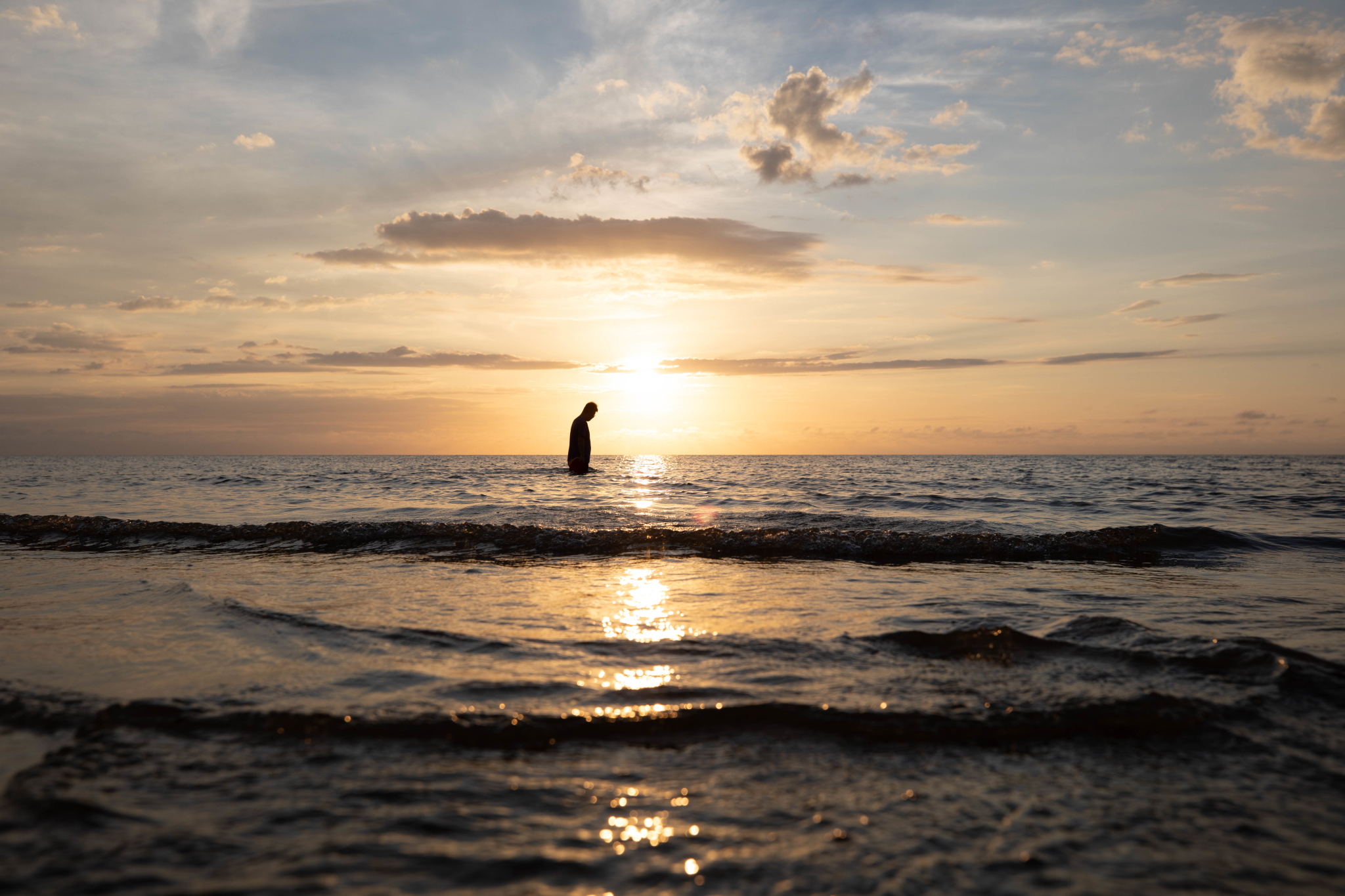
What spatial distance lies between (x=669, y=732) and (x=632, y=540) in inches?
318

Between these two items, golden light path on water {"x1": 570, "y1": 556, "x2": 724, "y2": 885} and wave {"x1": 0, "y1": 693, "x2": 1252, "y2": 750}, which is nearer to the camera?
golden light path on water {"x1": 570, "y1": 556, "x2": 724, "y2": 885}

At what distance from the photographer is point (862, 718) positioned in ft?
12.1

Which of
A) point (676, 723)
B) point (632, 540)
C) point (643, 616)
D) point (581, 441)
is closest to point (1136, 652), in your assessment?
point (676, 723)

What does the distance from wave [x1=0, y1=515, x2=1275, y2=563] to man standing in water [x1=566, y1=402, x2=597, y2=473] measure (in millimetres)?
11718

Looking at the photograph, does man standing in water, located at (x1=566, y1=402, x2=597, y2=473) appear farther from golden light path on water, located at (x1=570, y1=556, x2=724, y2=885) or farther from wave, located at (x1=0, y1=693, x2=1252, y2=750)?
wave, located at (x1=0, y1=693, x2=1252, y2=750)

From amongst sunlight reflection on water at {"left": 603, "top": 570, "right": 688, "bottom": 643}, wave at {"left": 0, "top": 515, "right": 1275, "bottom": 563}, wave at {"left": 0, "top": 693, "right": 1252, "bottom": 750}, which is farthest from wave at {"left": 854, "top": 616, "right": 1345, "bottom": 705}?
wave at {"left": 0, "top": 515, "right": 1275, "bottom": 563}

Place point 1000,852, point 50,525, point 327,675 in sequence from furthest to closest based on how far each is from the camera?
point 50,525 < point 327,675 < point 1000,852

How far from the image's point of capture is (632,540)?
38.3 ft

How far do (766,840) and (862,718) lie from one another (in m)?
1.33

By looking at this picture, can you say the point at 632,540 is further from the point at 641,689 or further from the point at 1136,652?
the point at 1136,652

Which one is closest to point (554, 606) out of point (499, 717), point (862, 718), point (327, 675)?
point (327, 675)

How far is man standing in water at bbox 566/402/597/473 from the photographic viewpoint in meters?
24.4

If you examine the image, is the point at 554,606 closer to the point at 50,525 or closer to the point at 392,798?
the point at 392,798

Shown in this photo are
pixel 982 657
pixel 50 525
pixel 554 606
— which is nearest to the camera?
pixel 982 657
